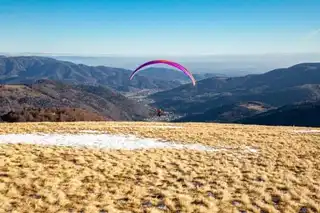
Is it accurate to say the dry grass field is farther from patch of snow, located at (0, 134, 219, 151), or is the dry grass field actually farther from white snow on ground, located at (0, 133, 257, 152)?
patch of snow, located at (0, 134, 219, 151)

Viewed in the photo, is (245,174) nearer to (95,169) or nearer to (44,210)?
(95,169)

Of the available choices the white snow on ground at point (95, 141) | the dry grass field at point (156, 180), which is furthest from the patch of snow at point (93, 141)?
the dry grass field at point (156, 180)

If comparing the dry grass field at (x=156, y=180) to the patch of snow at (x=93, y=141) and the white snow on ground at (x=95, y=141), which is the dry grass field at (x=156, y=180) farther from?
the patch of snow at (x=93, y=141)

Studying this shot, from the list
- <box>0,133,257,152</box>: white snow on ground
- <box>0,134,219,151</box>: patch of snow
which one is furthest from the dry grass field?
<box>0,134,219,151</box>: patch of snow

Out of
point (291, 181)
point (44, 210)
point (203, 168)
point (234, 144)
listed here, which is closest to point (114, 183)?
point (44, 210)

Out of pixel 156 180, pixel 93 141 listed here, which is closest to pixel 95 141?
pixel 93 141
